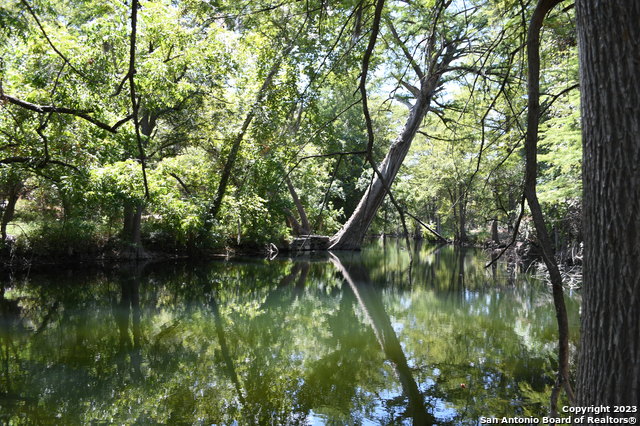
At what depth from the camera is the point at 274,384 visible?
461 cm

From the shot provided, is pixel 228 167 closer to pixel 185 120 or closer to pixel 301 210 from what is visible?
pixel 185 120

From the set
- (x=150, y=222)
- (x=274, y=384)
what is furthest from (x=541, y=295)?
(x=150, y=222)

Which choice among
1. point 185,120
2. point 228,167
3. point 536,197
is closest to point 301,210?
point 228,167

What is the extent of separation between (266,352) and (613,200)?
5.14m

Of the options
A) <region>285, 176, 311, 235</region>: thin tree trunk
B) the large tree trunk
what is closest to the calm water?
the large tree trunk

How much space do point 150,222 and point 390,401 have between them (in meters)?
12.3

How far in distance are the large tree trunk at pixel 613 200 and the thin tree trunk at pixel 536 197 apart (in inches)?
6.4

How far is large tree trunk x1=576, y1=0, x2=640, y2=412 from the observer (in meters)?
1.14

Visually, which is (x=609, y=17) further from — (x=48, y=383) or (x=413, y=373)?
(x=48, y=383)

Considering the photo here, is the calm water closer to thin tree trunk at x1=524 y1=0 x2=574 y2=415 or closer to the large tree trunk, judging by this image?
thin tree trunk at x1=524 y1=0 x2=574 y2=415

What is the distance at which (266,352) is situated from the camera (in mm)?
5715

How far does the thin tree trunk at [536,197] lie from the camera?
1.38m

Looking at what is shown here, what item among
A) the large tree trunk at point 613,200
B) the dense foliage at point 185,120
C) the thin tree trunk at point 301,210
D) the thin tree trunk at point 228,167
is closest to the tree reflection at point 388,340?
the dense foliage at point 185,120

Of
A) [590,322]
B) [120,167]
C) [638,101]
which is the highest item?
[120,167]
